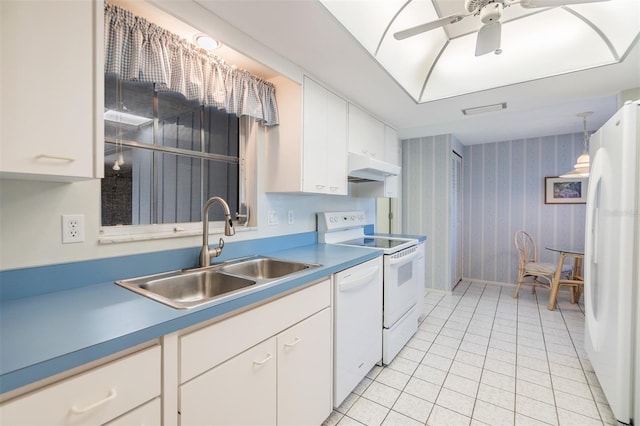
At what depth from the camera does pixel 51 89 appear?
2.85 feet

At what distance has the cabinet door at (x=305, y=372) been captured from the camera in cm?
130

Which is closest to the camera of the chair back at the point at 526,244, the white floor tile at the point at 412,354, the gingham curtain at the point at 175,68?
the gingham curtain at the point at 175,68

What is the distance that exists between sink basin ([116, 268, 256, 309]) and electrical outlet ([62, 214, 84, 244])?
25cm

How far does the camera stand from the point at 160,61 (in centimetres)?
139

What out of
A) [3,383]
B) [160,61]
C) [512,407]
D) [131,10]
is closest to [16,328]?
[3,383]

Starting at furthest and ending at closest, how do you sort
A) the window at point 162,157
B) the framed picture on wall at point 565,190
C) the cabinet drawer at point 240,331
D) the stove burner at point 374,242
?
1. the framed picture on wall at point 565,190
2. the stove burner at point 374,242
3. the window at point 162,157
4. the cabinet drawer at point 240,331

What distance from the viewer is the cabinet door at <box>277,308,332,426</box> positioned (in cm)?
130

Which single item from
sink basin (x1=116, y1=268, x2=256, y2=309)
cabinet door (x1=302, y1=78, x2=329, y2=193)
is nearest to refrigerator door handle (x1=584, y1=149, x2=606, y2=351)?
cabinet door (x1=302, y1=78, x2=329, y2=193)

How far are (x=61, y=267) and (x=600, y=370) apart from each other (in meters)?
3.05

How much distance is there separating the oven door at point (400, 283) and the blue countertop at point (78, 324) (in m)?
1.19

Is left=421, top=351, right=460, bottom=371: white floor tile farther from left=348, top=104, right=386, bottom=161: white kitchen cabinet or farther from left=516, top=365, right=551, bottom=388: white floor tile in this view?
left=348, top=104, right=386, bottom=161: white kitchen cabinet

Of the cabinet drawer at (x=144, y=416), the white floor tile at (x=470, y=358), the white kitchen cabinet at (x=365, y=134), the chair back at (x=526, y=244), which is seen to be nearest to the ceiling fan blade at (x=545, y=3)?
the white kitchen cabinet at (x=365, y=134)

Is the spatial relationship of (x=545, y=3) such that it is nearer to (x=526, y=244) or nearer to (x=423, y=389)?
(x=423, y=389)

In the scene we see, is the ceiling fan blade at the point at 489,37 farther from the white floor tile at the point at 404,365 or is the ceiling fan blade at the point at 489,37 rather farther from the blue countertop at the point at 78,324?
the white floor tile at the point at 404,365
